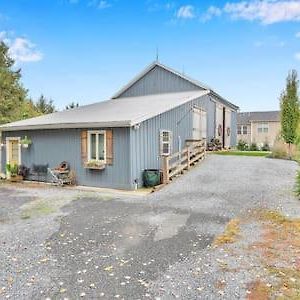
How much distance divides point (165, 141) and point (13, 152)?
8.22 m

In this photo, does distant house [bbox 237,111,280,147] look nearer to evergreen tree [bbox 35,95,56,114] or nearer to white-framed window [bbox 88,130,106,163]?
evergreen tree [bbox 35,95,56,114]

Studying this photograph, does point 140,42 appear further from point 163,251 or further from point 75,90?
point 75,90

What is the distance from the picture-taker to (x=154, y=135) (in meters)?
15.4

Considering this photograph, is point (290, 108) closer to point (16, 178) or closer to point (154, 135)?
point (154, 135)

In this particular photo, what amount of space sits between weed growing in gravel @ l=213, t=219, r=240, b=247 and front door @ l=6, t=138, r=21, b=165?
42.2ft

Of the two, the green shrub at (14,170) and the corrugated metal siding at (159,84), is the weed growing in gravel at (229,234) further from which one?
the corrugated metal siding at (159,84)

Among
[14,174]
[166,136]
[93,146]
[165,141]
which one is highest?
[166,136]

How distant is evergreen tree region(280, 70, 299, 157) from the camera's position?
79.2 feet

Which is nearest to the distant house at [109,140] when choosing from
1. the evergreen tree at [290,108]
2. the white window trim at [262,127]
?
the evergreen tree at [290,108]

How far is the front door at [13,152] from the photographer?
17.7 meters

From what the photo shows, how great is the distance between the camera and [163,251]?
21.5 ft

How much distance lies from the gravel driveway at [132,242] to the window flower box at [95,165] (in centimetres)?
143

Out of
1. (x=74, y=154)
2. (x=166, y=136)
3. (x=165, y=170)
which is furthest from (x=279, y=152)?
(x=74, y=154)

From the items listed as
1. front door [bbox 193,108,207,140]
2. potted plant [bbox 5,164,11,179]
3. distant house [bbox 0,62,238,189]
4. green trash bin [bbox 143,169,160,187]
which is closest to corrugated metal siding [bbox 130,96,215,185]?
distant house [bbox 0,62,238,189]
